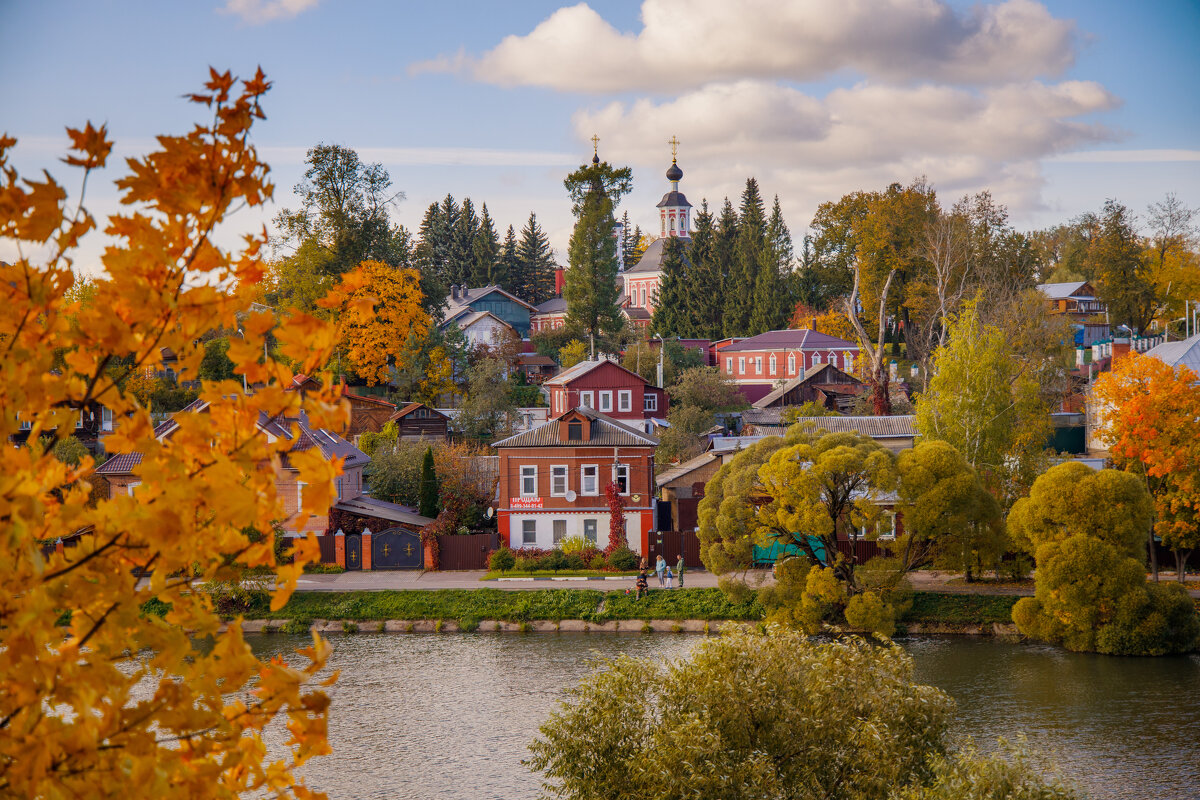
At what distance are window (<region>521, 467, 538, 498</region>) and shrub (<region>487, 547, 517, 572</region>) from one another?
2.04m

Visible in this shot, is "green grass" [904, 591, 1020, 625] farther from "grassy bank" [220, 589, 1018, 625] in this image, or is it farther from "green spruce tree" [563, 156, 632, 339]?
"green spruce tree" [563, 156, 632, 339]

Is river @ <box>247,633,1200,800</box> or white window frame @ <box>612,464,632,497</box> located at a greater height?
white window frame @ <box>612,464,632,497</box>

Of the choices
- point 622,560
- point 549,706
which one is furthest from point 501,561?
point 549,706

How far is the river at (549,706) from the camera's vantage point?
17.3 metres

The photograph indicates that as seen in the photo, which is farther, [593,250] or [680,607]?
[593,250]

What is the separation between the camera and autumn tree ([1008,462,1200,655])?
25.0 metres

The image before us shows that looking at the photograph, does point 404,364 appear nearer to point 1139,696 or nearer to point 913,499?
point 913,499

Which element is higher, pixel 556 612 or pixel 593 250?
pixel 593 250

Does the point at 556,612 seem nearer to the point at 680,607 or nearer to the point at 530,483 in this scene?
the point at 680,607

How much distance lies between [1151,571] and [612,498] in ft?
52.9

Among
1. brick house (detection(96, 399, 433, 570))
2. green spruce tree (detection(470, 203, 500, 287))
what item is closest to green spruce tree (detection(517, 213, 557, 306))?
green spruce tree (detection(470, 203, 500, 287))

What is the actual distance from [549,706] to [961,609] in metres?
12.9

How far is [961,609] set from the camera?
2830cm

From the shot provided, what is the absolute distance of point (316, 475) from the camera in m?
2.62
